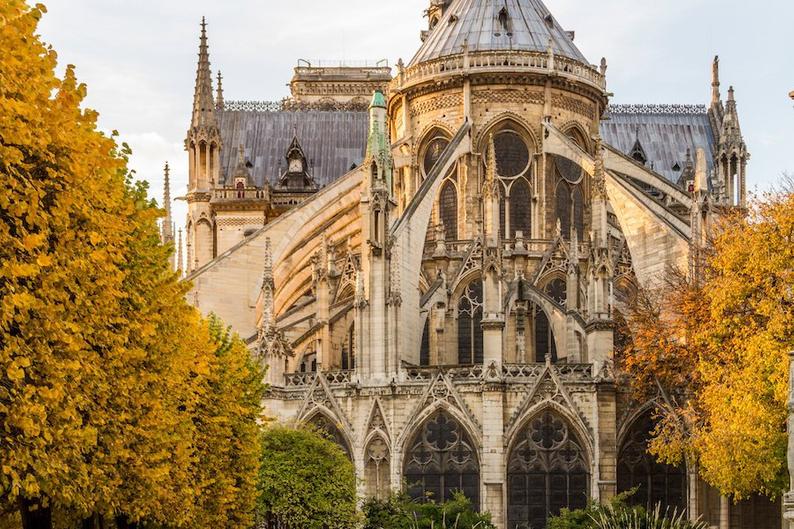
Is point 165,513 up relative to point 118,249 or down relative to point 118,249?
down

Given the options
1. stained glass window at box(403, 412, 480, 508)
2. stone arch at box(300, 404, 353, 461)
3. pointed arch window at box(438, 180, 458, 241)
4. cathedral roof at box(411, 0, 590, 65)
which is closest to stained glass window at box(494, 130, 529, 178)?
pointed arch window at box(438, 180, 458, 241)

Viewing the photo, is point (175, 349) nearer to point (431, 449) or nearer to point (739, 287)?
point (739, 287)

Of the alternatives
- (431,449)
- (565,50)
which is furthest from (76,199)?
(565,50)

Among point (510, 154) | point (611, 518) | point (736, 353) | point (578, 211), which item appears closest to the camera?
point (611, 518)

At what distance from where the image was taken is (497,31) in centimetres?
6312

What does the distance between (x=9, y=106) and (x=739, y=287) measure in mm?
23896

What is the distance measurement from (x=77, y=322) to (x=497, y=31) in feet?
135

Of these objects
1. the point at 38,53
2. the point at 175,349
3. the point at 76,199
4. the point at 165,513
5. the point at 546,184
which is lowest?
the point at 165,513

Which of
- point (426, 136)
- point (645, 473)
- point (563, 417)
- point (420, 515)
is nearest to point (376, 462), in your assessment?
point (563, 417)

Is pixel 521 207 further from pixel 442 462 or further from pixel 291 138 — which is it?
pixel 291 138

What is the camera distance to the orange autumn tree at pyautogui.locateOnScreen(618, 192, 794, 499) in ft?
128

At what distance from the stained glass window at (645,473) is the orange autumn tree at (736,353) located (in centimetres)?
239

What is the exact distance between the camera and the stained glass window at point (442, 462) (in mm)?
49938

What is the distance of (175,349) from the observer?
97.1ft
